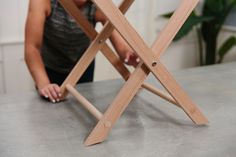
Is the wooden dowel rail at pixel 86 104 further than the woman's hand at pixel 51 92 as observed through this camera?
No

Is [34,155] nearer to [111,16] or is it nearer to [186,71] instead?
[111,16]

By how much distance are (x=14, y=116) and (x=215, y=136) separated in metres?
0.59

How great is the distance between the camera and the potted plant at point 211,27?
103 inches

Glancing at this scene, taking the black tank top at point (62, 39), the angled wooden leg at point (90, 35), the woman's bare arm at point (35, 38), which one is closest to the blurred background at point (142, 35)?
the black tank top at point (62, 39)

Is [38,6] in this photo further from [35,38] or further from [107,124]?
[107,124]

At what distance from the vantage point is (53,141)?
91cm

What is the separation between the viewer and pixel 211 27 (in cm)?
271

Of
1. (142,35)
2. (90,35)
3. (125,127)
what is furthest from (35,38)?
(142,35)

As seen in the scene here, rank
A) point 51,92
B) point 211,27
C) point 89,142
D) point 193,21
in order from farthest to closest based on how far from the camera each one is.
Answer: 1. point 211,27
2. point 193,21
3. point 51,92
4. point 89,142

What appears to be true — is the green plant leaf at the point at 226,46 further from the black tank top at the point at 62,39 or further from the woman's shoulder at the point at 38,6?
the woman's shoulder at the point at 38,6

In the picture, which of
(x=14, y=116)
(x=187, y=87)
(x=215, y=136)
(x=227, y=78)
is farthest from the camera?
(x=227, y=78)

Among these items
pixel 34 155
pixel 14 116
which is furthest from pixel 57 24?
pixel 34 155

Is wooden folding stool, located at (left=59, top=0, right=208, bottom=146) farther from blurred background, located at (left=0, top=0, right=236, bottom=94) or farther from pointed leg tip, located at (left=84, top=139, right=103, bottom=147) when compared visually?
blurred background, located at (left=0, top=0, right=236, bottom=94)

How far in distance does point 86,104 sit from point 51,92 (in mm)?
192
